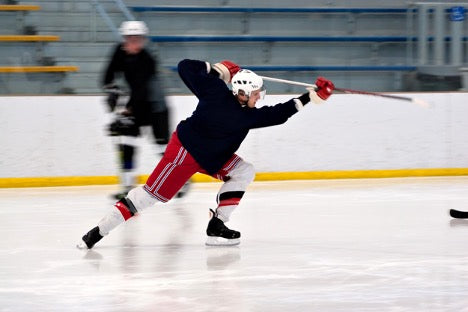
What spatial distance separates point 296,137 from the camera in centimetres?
884

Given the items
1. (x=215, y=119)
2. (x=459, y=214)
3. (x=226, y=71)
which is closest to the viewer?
(x=215, y=119)

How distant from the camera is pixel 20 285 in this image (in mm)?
4223

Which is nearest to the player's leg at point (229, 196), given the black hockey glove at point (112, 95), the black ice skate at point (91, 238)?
the black ice skate at point (91, 238)

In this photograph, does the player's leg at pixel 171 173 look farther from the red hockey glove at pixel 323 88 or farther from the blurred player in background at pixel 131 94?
the blurred player in background at pixel 131 94

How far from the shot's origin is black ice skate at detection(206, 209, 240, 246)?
17.5ft

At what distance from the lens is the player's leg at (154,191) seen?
514 centimetres

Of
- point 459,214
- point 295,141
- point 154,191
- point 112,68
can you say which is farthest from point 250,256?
point 295,141

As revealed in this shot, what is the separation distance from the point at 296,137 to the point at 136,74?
7.04ft

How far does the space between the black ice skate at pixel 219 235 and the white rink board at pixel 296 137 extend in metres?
3.14

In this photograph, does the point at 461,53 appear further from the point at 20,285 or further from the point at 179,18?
the point at 20,285

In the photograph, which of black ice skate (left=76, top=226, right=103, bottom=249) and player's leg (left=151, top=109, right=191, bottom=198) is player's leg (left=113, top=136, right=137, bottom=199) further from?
black ice skate (left=76, top=226, right=103, bottom=249)

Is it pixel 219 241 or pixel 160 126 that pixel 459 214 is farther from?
pixel 160 126

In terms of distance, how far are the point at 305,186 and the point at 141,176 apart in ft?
4.41

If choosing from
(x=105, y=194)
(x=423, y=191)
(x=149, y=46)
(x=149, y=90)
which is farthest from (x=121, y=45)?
(x=423, y=191)
